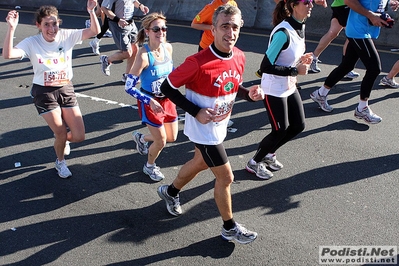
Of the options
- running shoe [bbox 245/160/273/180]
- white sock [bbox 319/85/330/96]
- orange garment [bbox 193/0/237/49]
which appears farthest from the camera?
white sock [bbox 319/85/330/96]

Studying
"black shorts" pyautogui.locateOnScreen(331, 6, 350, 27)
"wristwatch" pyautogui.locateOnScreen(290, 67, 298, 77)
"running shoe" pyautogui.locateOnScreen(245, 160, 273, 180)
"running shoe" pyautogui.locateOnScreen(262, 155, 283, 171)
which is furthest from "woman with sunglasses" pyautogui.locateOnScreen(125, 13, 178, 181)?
"black shorts" pyautogui.locateOnScreen(331, 6, 350, 27)

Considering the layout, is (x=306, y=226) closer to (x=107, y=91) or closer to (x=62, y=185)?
(x=62, y=185)

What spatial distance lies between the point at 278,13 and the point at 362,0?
6.33ft

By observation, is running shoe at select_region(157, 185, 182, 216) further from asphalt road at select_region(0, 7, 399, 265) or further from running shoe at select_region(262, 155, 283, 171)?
running shoe at select_region(262, 155, 283, 171)

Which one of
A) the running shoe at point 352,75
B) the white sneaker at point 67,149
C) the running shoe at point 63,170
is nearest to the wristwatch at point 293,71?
the running shoe at point 63,170

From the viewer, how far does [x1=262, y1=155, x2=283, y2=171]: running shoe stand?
5816 millimetres

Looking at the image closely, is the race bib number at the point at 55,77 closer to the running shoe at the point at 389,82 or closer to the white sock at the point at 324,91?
the white sock at the point at 324,91

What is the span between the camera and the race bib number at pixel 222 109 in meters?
4.19

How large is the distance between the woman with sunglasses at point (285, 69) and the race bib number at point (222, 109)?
107 cm

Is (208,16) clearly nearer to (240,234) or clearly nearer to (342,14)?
(342,14)

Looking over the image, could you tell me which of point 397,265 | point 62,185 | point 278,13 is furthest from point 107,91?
point 397,265

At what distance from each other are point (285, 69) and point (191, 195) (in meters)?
1.69

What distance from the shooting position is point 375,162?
5.98 meters

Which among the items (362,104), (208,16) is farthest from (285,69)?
(362,104)
